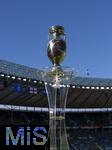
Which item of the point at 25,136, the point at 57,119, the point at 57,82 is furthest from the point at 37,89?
the point at 57,82

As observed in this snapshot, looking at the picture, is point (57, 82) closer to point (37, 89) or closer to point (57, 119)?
point (57, 119)

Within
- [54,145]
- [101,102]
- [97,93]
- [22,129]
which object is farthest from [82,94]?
[54,145]

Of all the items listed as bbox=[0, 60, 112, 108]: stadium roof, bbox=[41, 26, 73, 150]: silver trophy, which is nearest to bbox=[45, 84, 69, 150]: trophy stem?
bbox=[41, 26, 73, 150]: silver trophy

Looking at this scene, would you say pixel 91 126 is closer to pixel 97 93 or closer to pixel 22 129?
pixel 97 93

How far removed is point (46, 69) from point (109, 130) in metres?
67.5

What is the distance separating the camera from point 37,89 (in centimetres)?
6119

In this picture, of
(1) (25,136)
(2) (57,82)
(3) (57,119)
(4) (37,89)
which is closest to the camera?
(2) (57,82)

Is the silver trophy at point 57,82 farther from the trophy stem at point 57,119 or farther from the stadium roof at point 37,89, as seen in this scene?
the stadium roof at point 37,89

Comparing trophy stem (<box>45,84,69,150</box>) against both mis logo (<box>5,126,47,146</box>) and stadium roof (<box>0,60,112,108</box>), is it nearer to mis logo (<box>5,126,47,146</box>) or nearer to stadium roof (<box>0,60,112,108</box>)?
mis logo (<box>5,126,47,146</box>)

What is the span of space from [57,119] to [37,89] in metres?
51.2

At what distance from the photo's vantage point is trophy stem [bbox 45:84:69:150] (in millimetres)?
9719

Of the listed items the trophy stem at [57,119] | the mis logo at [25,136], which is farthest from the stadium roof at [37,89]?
the trophy stem at [57,119]

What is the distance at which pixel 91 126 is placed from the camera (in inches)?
2953

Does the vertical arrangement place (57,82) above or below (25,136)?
below
